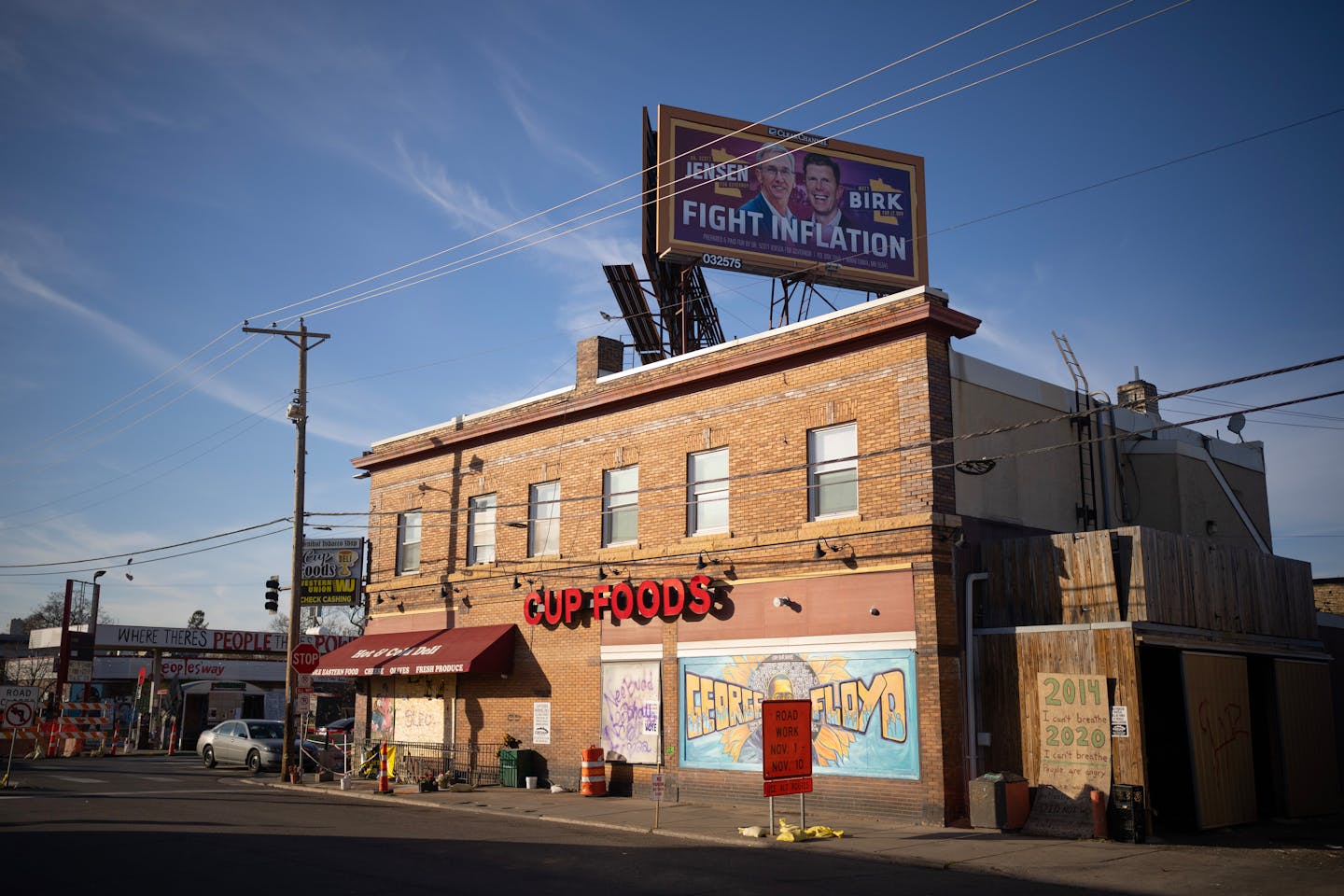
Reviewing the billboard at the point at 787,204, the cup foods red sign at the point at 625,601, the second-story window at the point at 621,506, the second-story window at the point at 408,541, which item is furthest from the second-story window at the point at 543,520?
the billboard at the point at 787,204

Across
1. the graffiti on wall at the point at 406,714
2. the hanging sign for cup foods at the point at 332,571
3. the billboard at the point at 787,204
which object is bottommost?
the graffiti on wall at the point at 406,714

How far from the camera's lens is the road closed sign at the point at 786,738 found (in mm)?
16234

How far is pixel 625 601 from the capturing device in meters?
23.5

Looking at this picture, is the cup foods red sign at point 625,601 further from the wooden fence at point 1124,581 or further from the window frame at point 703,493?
the wooden fence at point 1124,581

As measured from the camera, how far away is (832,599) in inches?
796

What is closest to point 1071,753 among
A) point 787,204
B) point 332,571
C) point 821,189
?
point 787,204

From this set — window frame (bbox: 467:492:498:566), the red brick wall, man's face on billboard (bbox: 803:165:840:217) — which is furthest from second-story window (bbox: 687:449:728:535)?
man's face on billboard (bbox: 803:165:840:217)

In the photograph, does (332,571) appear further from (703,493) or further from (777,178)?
(777,178)

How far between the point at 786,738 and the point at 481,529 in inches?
552

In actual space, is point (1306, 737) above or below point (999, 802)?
above

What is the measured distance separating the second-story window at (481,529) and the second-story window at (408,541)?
99.6 inches

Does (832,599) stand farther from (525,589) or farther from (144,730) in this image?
(144,730)

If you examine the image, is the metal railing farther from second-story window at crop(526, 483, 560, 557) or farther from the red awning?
second-story window at crop(526, 483, 560, 557)

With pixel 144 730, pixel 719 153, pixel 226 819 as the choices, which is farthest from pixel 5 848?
pixel 144 730
